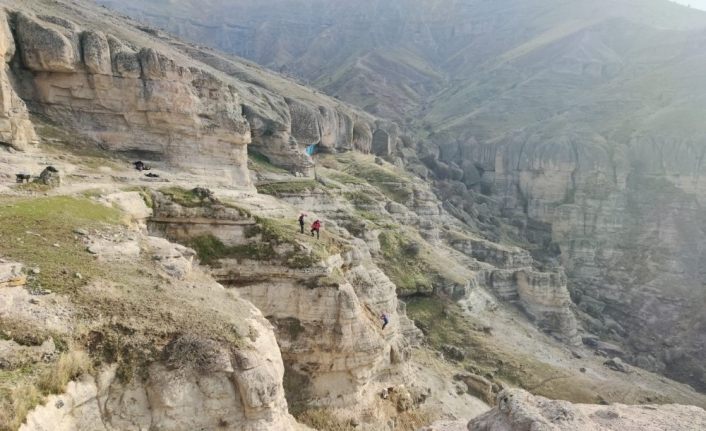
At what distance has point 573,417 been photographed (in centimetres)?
1262

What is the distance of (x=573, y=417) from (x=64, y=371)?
12.2 meters

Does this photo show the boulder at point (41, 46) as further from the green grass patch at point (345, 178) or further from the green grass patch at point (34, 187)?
the green grass patch at point (345, 178)

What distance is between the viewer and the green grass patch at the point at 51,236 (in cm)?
1295

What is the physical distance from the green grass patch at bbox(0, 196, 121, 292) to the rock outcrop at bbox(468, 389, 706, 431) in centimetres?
1179

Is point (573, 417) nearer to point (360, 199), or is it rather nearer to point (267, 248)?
point (267, 248)

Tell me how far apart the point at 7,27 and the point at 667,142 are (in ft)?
297

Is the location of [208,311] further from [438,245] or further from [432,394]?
[438,245]

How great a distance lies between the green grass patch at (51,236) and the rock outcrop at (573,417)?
1179 centimetres

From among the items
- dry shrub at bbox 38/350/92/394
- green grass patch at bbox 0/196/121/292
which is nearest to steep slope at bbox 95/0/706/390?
green grass patch at bbox 0/196/121/292

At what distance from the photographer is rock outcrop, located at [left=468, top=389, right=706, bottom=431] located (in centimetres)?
1245

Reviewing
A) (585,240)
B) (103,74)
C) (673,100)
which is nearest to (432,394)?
(103,74)

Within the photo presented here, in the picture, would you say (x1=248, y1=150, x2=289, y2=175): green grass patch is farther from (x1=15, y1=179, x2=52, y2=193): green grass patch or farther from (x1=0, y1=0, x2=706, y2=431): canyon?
(x1=15, y1=179, x2=52, y2=193): green grass patch

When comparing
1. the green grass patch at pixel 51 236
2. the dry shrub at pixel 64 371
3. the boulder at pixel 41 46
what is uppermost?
the boulder at pixel 41 46

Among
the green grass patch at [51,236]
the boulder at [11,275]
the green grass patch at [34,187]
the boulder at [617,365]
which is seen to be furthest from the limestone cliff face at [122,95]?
the boulder at [617,365]
